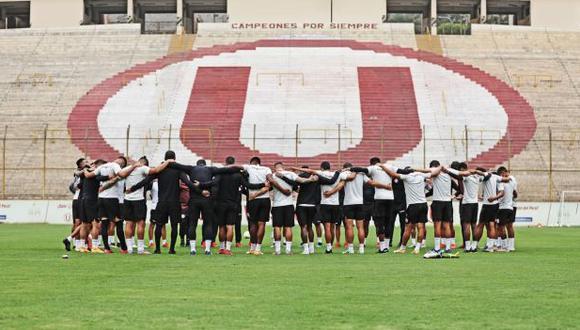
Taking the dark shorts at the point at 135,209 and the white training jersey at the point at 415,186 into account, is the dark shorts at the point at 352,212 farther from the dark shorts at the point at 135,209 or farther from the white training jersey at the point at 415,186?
the dark shorts at the point at 135,209

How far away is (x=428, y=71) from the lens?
52.5 m

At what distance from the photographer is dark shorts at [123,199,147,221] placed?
1859 centimetres

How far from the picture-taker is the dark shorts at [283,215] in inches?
738

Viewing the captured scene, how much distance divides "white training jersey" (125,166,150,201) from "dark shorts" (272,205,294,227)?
8.53 feet

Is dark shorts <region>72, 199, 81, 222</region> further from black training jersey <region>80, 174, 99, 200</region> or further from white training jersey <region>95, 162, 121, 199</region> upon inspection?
white training jersey <region>95, 162, 121, 199</region>

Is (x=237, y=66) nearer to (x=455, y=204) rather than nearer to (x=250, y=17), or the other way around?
(x=250, y=17)

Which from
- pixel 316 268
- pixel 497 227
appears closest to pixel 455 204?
pixel 497 227

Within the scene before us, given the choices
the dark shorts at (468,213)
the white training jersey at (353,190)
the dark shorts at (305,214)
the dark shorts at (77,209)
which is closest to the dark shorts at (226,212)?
the dark shorts at (305,214)

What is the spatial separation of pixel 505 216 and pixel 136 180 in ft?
26.0

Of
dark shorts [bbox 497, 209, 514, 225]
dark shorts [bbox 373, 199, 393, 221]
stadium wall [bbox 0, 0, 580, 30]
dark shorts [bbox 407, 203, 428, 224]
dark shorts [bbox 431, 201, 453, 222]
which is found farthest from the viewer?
stadium wall [bbox 0, 0, 580, 30]

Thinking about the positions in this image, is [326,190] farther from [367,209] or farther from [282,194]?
[367,209]

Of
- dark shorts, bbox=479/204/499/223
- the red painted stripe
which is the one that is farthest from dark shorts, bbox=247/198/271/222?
the red painted stripe

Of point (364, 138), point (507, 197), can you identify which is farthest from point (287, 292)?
point (364, 138)

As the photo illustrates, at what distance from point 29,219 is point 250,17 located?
30.8m
